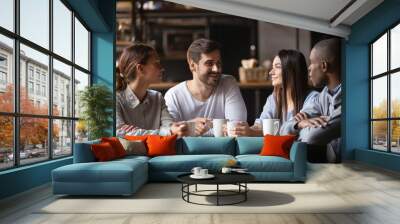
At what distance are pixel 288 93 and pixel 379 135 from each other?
2.10 metres

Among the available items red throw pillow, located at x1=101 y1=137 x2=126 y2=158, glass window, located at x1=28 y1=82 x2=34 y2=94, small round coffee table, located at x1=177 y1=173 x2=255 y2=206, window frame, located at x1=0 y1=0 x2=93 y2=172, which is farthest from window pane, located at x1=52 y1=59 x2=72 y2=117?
small round coffee table, located at x1=177 y1=173 x2=255 y2=206

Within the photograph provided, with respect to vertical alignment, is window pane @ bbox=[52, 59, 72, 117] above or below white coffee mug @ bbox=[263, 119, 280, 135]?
above

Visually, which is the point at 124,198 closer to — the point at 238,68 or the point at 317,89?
the point at 238,68

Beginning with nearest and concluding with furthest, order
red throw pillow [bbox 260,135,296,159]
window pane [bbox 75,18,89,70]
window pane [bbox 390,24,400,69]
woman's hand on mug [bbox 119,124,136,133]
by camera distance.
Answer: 1. red throw pillow [bbox 260,135,296,159]
2. window pane [bbox 75,18,89,70]
3. window pane [bbox 390,24,400,69]
4. woman's hand on mug [bbox 119,124,136,133]

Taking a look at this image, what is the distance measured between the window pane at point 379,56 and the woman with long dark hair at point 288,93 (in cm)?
145

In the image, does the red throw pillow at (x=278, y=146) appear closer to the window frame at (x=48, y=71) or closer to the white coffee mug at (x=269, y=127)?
the white coffee mug at (x=269, y=127)

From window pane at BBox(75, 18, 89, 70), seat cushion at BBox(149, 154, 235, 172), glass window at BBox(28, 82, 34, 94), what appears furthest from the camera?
window pane at BBox(75, 18, 89, 70)

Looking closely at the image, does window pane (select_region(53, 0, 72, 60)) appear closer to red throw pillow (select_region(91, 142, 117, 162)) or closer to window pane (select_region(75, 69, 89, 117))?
window pane (select_region(75, 69, 89, 117))

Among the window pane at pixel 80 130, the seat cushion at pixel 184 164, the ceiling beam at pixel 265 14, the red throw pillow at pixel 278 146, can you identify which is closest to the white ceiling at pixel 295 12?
the ceiling beam at pixel 265 14

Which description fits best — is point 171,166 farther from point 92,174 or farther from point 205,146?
point 92,174

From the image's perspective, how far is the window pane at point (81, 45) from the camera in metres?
7.32

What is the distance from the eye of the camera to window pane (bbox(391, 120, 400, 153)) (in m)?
7.33

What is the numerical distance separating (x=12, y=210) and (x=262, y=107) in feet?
17.6

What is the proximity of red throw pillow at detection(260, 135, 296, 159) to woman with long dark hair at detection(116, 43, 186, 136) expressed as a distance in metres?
2.17
